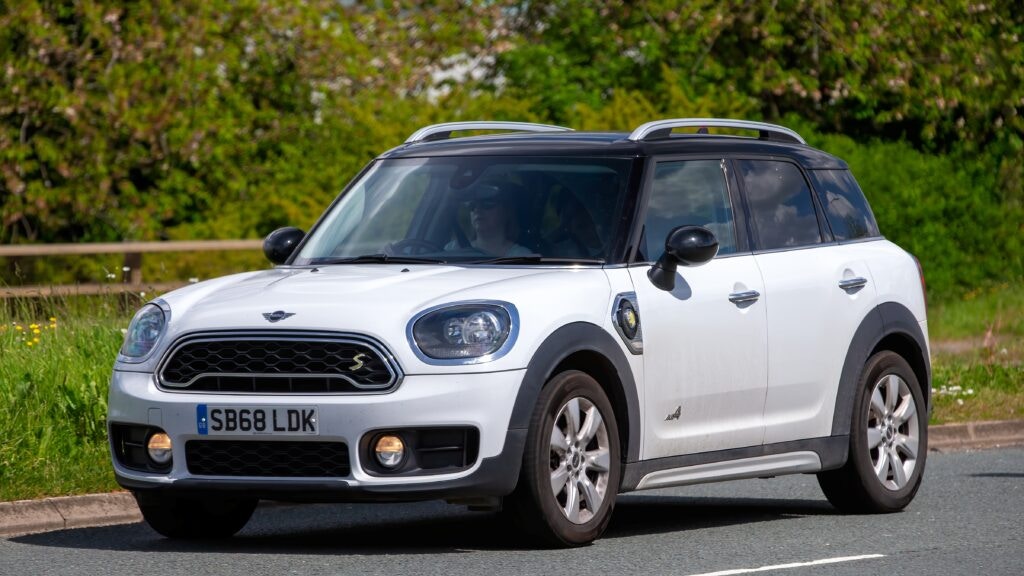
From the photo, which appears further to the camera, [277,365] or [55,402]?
[55,402]

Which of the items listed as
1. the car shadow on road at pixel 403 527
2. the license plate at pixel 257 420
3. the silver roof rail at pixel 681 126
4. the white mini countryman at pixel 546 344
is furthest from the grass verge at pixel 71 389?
the silver roof rail at pixel 681 126

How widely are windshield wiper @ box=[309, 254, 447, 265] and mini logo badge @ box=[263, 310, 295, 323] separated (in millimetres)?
1010

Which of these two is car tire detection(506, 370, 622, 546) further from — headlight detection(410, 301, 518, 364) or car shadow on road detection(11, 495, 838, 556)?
headlight detection(410, 301, 518, 364)

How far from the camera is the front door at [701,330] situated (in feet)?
28.4

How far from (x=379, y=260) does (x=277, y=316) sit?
108cm

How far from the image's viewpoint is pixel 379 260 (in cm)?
894

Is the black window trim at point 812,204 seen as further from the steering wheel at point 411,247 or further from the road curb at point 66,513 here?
the road curb at point 66,513

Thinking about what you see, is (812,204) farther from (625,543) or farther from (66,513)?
(66,513)

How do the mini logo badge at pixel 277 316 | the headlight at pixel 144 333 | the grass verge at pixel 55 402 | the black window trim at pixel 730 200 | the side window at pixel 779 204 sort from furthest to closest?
the grass verge at pixel 55 402 < the side window at pixel 779 204 < the black window trim at pixel 730 200 < the headlight at pixel 144 333 < the mini logo badge at pixel 277 316

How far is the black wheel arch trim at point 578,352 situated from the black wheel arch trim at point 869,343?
5.31 feet

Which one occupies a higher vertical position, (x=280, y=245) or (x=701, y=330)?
(x=280, y=245)

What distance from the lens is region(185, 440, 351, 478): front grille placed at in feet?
25.8

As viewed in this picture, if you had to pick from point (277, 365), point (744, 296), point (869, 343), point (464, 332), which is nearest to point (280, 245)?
point (277, 365)

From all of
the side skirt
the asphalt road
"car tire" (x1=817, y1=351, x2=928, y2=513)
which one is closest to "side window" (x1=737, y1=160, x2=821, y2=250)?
"car tire" (x1=817, y1=351, x2=928, y2=513)
